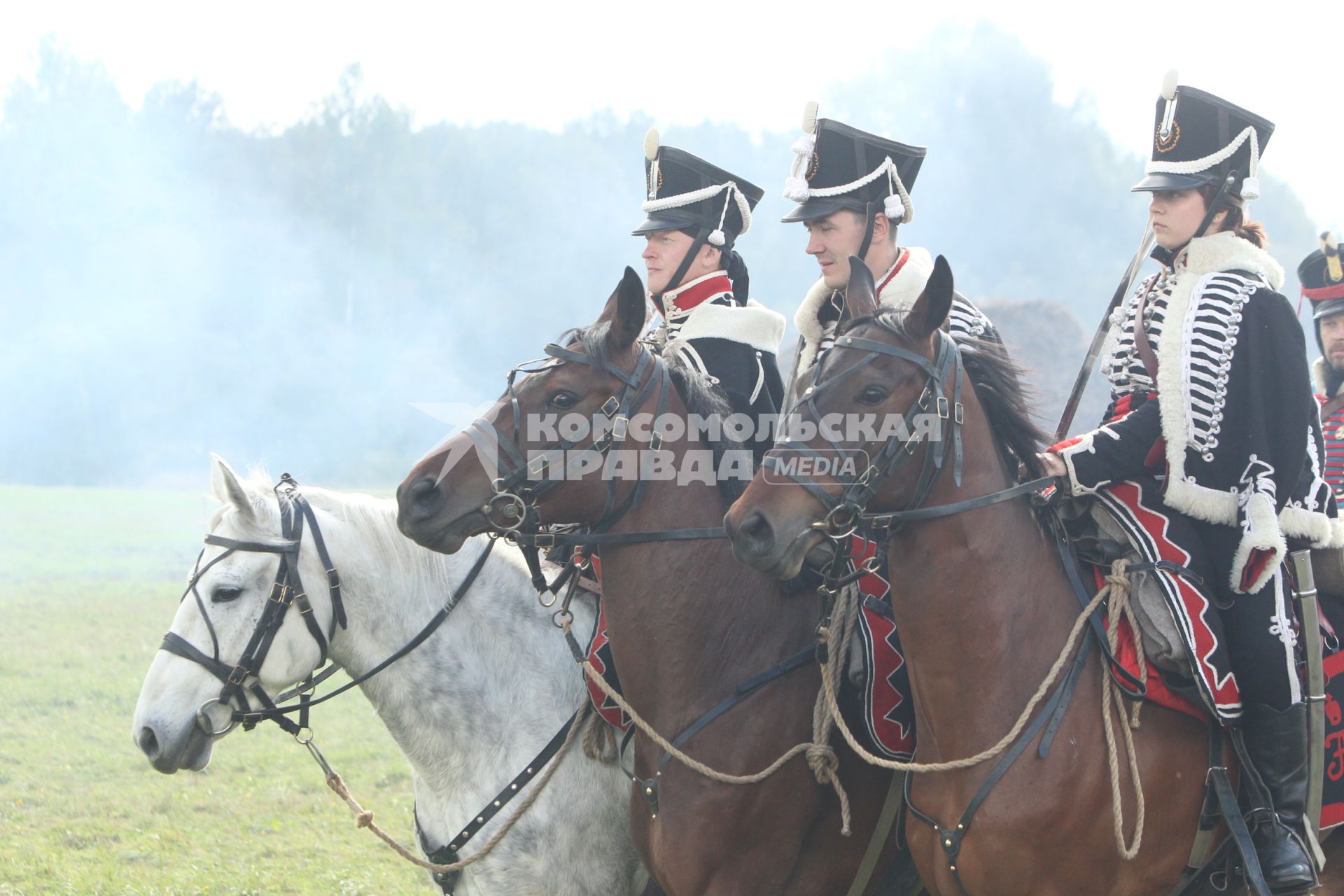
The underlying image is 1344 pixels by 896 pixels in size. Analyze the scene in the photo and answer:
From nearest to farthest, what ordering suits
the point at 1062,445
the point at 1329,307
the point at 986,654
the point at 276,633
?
the point at 986,654
the point at 1062,445
the point at 276,633
the point at 1329,307

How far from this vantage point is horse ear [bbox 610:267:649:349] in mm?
3572

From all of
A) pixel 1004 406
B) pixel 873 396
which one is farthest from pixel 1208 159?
pixel 873 396

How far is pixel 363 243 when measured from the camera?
34375 mm

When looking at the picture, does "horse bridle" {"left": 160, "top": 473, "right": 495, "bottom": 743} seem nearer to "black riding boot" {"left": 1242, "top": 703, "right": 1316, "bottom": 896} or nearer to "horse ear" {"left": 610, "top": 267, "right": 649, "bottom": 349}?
"horse ear" {"left": 610, "top": 267, "right": 649, "bottom": 349}

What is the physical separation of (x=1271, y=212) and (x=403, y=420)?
29278mm

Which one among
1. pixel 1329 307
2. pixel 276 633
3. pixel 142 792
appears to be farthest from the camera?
pixel 142 792

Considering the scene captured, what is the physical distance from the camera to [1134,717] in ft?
10.7

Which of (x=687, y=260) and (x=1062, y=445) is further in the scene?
(x=687, y=260)

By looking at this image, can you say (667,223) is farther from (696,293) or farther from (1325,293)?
(1325,293)

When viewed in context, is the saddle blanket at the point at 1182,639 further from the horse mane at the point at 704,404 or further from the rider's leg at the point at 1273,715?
the horse mane at the point at 704,404

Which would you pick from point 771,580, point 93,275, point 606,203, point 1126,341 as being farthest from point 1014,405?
point 606,203

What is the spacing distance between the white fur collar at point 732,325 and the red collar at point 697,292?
0.53 feet

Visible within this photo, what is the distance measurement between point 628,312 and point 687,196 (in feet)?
4.16

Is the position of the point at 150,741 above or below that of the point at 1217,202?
below
